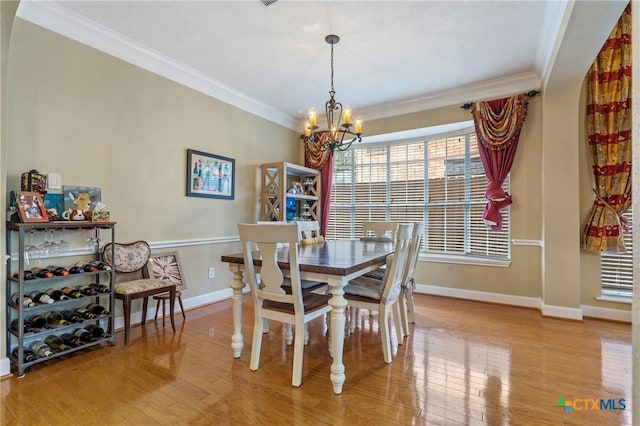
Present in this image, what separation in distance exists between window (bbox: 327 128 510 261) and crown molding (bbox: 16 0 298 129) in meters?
2.03

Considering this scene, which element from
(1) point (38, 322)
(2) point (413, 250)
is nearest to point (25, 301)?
(1) point (38, 322)

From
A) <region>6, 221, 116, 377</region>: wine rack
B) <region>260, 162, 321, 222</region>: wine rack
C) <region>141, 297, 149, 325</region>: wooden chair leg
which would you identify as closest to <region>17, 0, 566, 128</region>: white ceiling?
<region>260, 162, 321, 222</region>: wine rack

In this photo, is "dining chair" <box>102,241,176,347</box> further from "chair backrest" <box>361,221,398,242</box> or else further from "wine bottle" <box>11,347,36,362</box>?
"chair backrest" <box>361,221,398,242</box>

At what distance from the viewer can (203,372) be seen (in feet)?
7.03

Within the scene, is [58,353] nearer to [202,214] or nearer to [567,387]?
[202,214]

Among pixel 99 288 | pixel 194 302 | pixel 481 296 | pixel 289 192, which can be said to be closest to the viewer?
pixel 99 288

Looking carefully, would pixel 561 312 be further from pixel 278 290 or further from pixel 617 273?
pixel 278 290

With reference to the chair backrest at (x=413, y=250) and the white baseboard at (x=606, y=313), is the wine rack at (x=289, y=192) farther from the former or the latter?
the white baseboard at (x=606, y=313)

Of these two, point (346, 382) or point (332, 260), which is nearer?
point (346, 382)

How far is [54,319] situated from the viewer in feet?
7.53

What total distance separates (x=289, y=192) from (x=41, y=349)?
10.1ft

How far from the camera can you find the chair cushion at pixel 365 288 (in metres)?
2.35

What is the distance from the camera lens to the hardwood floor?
1688mm

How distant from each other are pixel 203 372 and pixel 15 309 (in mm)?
1374
